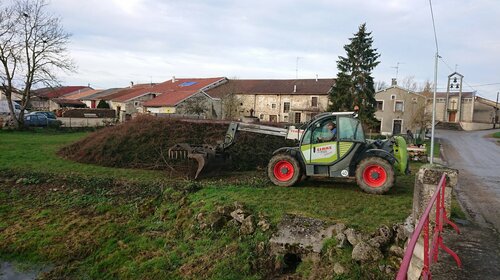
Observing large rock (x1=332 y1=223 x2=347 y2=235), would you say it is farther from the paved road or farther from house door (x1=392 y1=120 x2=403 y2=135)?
house door (x1=392 y1=120 x2=403 y2=135)

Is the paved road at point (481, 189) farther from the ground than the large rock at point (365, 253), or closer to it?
farther from the ground

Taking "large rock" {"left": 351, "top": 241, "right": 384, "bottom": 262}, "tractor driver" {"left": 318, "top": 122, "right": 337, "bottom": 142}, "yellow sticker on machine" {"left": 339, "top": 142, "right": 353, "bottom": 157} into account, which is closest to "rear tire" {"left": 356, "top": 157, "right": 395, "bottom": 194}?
"yellow sticker on machine" {"left": 339, "top": 142, "right": 353, "bottom": 157}

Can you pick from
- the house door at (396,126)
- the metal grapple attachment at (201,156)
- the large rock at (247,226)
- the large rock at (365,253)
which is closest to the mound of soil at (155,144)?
the metal grapple attachment at (201,156)

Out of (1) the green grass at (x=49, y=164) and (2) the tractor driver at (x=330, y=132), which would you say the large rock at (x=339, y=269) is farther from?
(1) the green grass at (x=49, y=164)

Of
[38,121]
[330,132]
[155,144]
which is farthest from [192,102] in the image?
[330,132]

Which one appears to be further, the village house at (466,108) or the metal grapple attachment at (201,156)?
the village house at (466,108)

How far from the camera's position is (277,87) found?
47.2m

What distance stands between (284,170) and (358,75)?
24455 millimetres

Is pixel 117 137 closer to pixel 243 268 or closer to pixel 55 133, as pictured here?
pixel 243 268

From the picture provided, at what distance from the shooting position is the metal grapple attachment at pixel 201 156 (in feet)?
40.0

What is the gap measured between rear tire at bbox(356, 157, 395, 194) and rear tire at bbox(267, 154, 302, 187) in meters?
1.68

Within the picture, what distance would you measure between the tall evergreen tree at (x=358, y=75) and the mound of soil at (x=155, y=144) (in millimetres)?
17410

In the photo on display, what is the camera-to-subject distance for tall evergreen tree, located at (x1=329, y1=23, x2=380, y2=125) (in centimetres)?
3275

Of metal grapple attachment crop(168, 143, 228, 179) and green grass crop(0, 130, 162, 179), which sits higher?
metal grapple attachment crop(168, 143, 228, 179)
